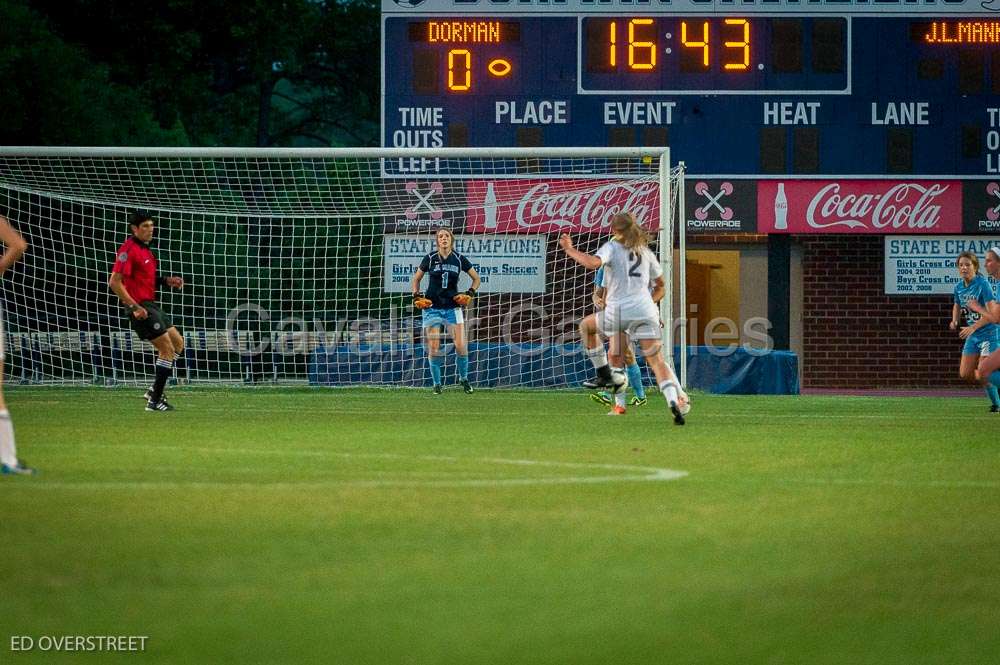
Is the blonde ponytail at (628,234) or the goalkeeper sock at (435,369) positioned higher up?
the blonde ponytail at (628,234)

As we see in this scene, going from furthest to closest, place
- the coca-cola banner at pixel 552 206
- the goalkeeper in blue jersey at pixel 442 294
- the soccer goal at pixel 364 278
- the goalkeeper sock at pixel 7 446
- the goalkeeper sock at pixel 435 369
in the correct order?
the coca-cola banner at pixel 552 206, the soccer goal at pixel 364 278, the goalkeeper sock at pixel 435 369, the goalkeeper in blue jersey at pixel 442 294, the goalkeeper sock at pixel 7 446

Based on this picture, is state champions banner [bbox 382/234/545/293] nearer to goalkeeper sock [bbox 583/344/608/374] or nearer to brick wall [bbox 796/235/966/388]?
brick wall [bbox 796/235/966/388]

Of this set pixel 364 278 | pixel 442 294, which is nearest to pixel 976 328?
pixel 442 294

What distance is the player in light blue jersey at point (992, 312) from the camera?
1164 centimetres

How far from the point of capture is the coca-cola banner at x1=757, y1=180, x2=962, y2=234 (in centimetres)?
2359

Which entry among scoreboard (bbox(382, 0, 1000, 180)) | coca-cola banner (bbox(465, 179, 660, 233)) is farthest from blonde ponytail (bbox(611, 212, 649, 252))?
scoreboard (bbox(382, 0, 1000, 180))

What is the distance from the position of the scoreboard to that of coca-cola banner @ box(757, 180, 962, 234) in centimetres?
84

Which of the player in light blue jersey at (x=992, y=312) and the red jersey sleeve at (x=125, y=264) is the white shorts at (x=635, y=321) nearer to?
the player in light blue jersey at (x=992, y=312)

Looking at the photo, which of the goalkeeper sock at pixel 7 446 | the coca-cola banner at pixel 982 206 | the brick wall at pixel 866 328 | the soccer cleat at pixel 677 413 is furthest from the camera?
the brick wall at pixel 866 328

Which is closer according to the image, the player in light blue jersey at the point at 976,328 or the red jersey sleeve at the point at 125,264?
the red jersey sleeve at the point at 125,264

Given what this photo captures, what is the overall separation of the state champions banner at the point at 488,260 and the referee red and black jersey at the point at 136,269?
→ 33.7 feet

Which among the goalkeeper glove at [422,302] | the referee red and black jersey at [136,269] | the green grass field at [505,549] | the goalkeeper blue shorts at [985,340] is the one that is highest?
the referee red and black jersey at [136,269]

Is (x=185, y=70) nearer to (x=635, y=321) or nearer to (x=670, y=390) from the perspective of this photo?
(x=635, y=321)

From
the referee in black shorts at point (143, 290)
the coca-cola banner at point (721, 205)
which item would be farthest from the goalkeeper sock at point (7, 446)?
the coca-cola banner at point (721, 205)
